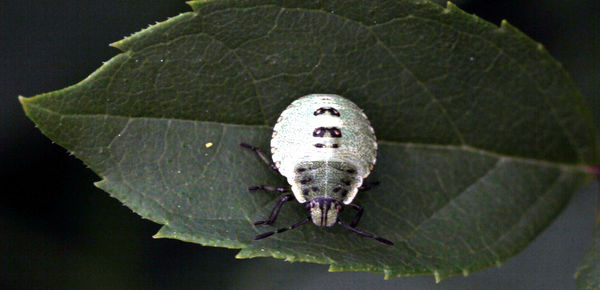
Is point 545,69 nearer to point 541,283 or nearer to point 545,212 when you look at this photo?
point 545,212

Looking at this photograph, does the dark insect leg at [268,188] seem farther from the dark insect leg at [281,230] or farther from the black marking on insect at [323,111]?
the black marking on insect at [323,111]

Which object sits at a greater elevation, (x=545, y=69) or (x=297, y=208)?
(x=545, y=69)

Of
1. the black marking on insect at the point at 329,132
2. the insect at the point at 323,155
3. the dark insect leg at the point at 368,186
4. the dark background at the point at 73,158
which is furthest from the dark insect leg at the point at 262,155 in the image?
the dark background at the point at 73,158

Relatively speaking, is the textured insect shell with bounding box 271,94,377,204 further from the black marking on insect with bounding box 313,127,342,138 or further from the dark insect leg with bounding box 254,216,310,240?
the dark insect leg with bounding box 254,216,310,240

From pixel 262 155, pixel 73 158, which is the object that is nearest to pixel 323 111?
pixel 262 155

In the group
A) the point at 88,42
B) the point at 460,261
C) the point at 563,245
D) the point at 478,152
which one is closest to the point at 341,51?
the point at 478,152

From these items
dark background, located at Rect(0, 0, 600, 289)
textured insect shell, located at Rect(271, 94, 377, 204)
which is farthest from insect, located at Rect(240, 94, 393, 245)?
dark background, located at Rect(0, 0, 600, 289)

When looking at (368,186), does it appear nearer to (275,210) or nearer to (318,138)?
(318,138)
